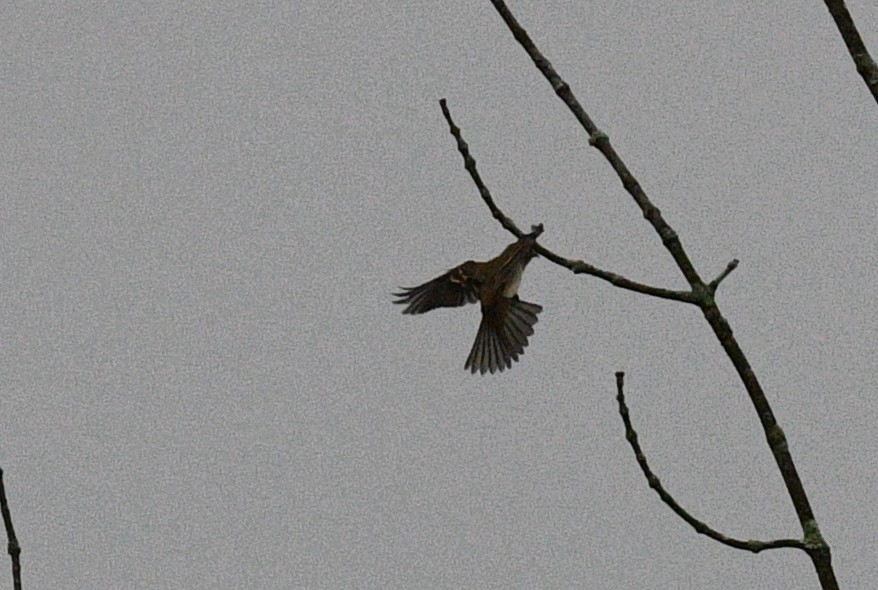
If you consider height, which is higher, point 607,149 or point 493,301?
point 493,301

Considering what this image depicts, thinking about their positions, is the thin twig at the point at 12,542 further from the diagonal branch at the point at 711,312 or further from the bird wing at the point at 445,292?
the bird wing at the point at 445,292

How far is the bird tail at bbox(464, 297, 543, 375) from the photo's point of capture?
3766mm

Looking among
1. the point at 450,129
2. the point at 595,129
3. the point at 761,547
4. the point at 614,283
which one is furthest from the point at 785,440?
the point at 450,129

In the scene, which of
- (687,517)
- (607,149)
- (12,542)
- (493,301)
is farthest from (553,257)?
(493,301)

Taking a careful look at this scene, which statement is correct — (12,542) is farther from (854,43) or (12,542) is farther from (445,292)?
(445,292)

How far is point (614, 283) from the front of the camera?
228 centimetres

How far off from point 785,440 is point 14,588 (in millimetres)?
1313

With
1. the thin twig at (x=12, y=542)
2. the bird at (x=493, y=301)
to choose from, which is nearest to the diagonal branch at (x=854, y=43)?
the bird at (x=493, y=301)

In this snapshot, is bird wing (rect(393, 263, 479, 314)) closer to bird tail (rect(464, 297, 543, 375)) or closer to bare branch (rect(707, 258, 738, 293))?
bird tail (rect(464, 297, 543, 375))

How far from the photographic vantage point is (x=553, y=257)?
2354mm

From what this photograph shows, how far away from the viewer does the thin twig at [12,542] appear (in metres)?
2.28

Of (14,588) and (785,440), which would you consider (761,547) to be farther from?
(14,588)

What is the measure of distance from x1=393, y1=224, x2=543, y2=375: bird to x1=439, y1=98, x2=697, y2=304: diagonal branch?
0.97 metres

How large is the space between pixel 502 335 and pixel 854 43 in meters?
1.77
